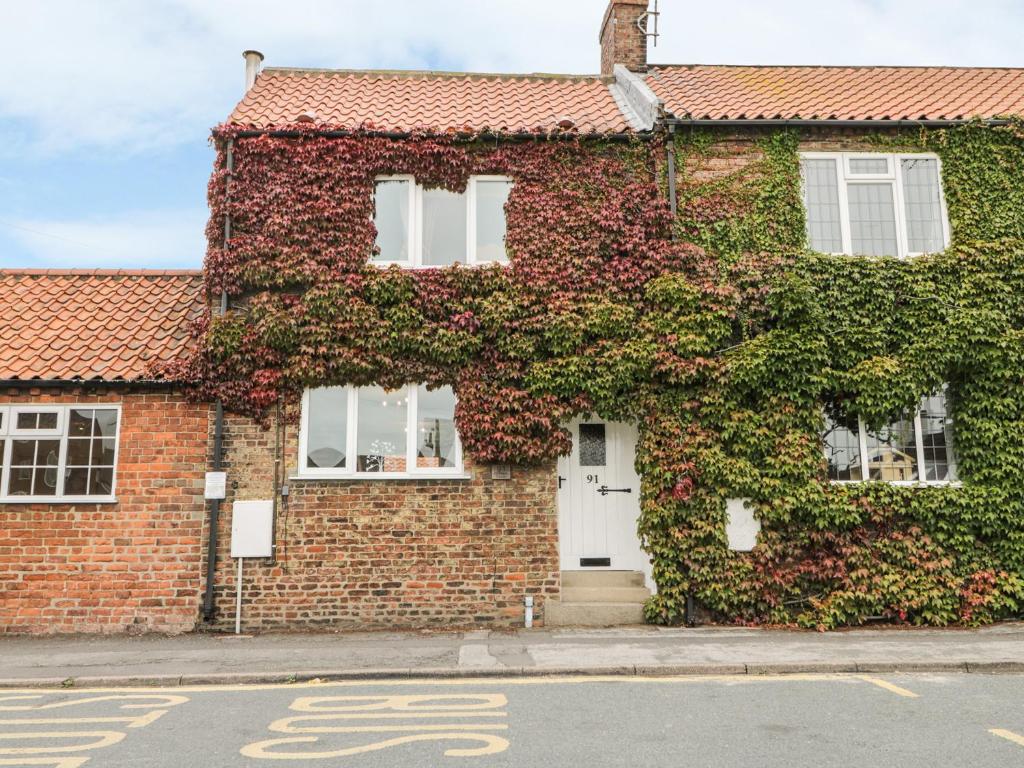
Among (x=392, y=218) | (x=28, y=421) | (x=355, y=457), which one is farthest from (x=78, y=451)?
(x=392, y=218)

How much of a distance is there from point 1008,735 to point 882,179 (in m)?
8.66

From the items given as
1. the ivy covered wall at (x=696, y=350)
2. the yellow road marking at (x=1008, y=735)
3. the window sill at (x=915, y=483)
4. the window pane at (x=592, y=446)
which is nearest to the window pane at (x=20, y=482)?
the ivy covered wall at (x=696, y=350)

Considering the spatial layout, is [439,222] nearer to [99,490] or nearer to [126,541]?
[99,490]

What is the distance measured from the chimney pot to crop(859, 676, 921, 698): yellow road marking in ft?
43.6

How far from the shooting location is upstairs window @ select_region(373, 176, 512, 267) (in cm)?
1229

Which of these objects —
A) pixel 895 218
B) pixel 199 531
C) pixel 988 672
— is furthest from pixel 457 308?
pixel 988 672

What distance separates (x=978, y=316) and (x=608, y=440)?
5.38 meters

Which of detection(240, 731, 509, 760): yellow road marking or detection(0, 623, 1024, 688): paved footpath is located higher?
detection(0, 623, 1024, 688): paved footpath

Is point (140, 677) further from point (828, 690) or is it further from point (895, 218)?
point (895, 218)

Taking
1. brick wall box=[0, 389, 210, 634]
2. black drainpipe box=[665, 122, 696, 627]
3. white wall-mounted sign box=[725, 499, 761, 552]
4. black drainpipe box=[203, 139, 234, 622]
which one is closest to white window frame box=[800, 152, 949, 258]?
black drainpipe box=[665, 122, 696, 627]

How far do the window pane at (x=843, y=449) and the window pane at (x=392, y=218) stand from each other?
662cm

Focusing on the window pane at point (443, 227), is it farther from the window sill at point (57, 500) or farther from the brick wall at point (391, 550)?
the window sill at point (57, 500)

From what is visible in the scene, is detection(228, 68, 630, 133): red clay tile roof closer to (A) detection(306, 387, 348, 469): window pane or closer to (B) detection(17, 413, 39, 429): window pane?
(A) detection(306, 387, 348, 469): window pane

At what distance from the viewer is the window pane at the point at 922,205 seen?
12383 mm
